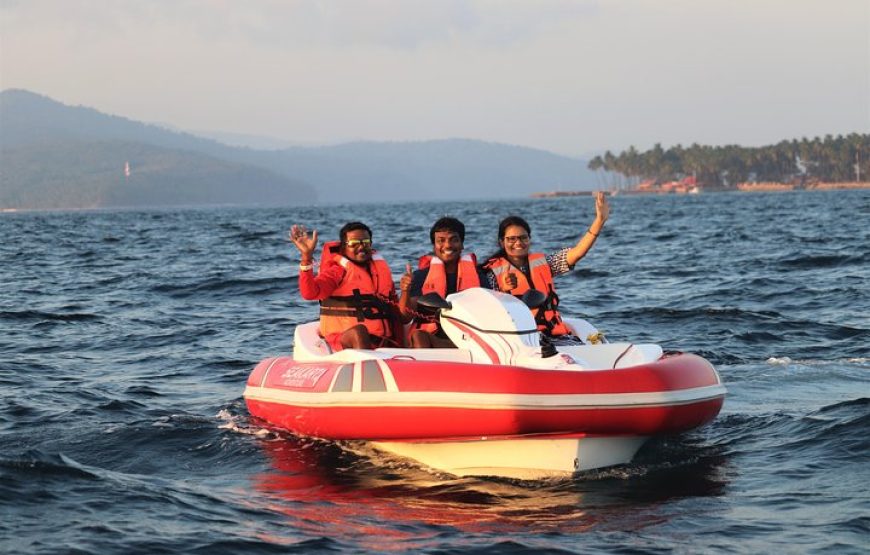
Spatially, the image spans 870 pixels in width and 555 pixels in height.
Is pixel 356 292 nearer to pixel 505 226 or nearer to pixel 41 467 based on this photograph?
pixel 505 226

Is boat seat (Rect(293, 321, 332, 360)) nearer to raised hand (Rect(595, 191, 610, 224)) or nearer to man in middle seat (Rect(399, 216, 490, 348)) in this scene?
man in middle seat (Rect(399, 216, 490, 348))

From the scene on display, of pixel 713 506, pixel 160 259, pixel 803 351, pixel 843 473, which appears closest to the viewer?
pixel 713 506

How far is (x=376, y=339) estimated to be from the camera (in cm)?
982

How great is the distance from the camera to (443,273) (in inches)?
379

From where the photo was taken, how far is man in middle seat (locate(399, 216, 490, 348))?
9.59 m

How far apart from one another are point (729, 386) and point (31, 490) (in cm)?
655

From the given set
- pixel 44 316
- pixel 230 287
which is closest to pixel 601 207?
pixel 44 316

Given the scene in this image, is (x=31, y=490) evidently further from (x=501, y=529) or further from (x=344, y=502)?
(x=501, y=529)

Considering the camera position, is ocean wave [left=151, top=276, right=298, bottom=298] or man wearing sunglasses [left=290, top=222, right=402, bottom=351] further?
ocean wave [left=151, top=276, right=298, bottom=298]

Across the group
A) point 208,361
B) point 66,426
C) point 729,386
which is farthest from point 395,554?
point 208,361

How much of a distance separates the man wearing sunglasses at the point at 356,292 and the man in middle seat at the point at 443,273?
23 cm

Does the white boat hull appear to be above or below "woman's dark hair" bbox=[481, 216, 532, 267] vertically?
below

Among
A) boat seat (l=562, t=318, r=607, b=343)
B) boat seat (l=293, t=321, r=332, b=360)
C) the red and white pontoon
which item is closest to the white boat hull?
the red and white pontoon

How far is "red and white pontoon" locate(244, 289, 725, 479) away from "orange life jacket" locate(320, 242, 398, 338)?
758 millimetres
